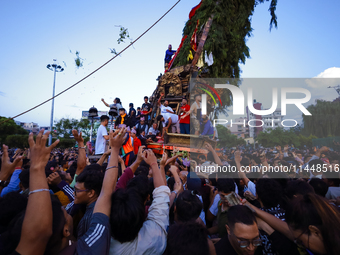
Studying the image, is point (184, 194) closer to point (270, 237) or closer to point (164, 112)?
point (270, 237)

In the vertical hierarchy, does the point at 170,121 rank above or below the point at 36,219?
above

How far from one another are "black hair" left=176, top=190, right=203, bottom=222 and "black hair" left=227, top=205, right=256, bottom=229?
1.47 feet

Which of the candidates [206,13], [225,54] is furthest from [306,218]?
[206,13]

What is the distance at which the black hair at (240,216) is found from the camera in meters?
1.80

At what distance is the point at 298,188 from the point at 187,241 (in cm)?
210

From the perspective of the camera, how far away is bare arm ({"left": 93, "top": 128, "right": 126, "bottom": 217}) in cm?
162

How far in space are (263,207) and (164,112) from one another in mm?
8139

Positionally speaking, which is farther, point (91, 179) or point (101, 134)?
point (101, 134)

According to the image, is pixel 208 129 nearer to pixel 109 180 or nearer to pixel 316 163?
pixel 316 163

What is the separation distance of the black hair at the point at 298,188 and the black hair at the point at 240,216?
134 centimetres

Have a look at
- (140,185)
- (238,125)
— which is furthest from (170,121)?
(140,185)

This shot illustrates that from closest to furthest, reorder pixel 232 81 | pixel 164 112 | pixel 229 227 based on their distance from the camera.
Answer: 1. pixel 229 227
2. pixel 164 112
3. pixel 232 81

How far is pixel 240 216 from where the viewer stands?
6.00ft

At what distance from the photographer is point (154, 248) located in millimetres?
1654
